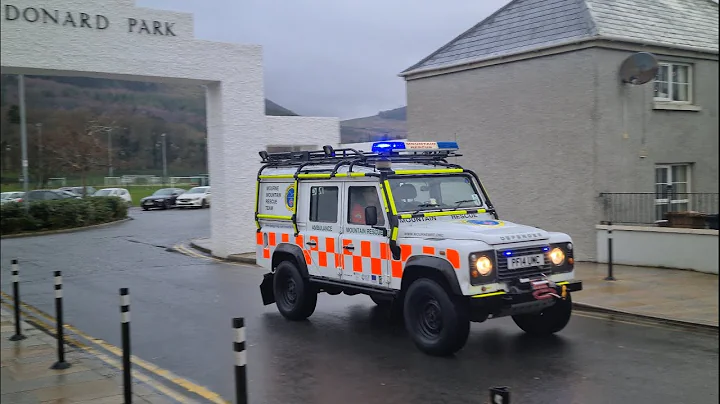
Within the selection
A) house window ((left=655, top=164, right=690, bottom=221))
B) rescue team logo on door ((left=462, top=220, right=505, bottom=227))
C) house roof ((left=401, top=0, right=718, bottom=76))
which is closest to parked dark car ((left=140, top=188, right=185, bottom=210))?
house roof ((left=401, top=0, right=718, bottom=76))

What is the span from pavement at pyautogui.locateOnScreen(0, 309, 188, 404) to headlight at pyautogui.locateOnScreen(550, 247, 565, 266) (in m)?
4.34

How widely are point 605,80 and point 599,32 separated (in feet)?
3.33

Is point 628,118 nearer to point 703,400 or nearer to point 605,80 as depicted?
point 605,80

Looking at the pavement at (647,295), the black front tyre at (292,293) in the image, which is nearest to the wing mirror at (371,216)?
the black front tyre at (292,293)

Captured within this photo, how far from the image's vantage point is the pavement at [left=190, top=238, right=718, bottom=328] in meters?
8.72

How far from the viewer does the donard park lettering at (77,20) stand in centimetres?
1484

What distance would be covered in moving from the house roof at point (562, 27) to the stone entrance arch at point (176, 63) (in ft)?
14.9

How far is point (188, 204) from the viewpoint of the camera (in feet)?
133

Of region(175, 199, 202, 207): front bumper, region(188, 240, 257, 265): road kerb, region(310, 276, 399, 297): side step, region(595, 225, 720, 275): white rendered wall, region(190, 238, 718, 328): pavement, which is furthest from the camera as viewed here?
region(175, 199, 202, 207): front bumper

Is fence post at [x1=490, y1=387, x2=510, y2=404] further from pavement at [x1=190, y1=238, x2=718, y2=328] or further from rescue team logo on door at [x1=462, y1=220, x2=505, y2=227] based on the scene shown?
pavement at [x1=190, y1=238, x2=718, y2=328]

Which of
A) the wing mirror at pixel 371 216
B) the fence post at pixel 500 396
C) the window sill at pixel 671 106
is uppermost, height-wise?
the window sill at pixel 671 106

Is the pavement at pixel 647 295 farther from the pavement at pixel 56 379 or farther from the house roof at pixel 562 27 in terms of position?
the pavement at pixel 56 379

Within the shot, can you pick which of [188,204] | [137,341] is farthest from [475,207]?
[188,204]

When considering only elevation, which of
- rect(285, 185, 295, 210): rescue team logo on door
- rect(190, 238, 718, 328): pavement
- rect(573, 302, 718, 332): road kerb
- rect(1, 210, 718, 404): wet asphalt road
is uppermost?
rect(285, 185, 295, 210): rescue team logo on door
